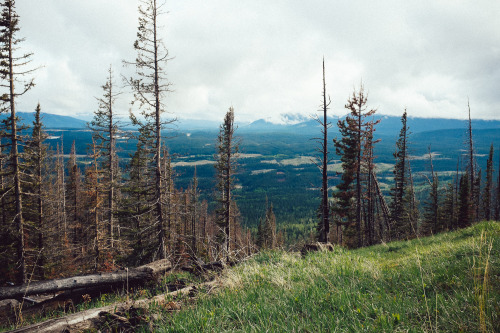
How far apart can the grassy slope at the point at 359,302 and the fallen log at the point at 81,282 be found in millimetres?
3488

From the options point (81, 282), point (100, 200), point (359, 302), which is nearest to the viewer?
point (359, 302)

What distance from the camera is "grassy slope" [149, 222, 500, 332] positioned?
2.50 metres

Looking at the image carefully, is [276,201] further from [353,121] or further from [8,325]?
[8,325]

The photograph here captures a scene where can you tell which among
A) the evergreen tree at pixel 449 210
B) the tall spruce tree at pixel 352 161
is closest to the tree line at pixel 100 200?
the tall spruce tree at pixel 352 161

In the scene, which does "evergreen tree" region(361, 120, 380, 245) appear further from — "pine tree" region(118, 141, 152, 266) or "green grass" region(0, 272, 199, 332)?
"pine tree" region(118, 141, 152, 266)

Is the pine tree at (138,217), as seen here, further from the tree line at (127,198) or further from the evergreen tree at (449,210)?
the evergreen tree at (449,210)

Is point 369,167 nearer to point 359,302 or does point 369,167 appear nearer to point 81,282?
point 359,302

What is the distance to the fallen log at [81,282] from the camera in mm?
6055

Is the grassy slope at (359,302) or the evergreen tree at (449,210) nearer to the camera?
the grassy slope at (359,302)

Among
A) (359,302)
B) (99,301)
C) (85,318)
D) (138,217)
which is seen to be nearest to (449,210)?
(138,217)

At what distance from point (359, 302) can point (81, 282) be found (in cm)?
709

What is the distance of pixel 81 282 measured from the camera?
20.8ft

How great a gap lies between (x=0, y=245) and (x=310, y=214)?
438 feet

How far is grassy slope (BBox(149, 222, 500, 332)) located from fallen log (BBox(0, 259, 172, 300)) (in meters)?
3.49
